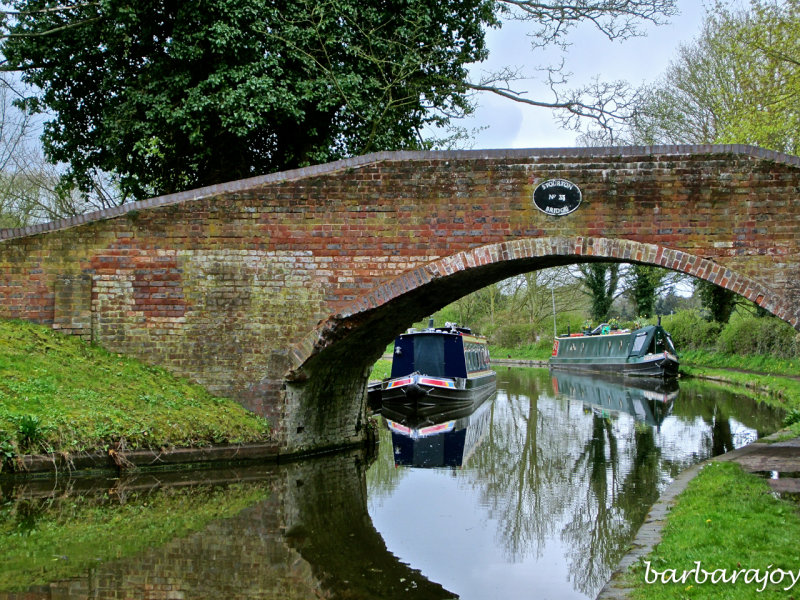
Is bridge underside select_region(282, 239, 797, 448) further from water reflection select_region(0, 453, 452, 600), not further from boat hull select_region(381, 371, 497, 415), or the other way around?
boat hull select_region(381, 371, 497, 415)

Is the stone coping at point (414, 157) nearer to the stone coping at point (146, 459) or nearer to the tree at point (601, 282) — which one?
the stone coping at point (146, 459)

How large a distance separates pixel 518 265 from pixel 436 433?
581cm

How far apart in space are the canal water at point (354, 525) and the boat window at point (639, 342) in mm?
14408

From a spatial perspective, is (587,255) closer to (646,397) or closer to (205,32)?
(205,32)

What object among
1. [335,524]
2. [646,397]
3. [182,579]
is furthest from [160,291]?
[646,397]

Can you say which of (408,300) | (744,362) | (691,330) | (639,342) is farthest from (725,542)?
Result: (691,330)

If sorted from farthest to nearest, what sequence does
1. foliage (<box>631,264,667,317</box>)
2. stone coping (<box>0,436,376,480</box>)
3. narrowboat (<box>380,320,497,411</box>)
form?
foliage (<box>631,264,667,317</box>) → narrowboat (<box>380,320,497,411</box>) → stone coping (<box>0,436,376,480</box>)

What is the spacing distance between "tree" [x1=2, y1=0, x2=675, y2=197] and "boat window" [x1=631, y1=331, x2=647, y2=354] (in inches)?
584

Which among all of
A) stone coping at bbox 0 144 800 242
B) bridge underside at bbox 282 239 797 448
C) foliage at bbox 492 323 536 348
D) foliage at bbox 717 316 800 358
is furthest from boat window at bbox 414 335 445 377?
foliage at bbox 492 323 536 348

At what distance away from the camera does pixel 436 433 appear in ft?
48.9

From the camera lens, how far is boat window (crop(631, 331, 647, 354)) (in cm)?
2691

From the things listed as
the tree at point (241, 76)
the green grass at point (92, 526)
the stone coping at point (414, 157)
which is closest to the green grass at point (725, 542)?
the stone coping at point (414, 157)

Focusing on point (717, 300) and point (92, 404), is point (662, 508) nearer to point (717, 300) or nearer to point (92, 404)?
point (92, 404)

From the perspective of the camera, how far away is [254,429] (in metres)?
9.46
